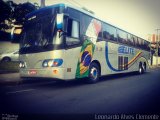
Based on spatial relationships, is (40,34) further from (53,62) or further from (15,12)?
(15,12)

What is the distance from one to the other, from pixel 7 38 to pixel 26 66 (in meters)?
18.5

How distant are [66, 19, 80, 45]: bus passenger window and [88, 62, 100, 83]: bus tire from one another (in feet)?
5.75

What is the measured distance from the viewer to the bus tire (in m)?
10.2

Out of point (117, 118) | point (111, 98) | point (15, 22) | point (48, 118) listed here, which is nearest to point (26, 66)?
point (111, 98)

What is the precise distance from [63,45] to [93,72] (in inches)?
111

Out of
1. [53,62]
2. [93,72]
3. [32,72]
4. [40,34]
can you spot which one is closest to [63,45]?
[53,62]

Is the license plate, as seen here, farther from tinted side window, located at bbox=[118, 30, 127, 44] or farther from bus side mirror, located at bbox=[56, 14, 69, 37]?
tinted side window, located at bbox=[118, 30, 127, 44]

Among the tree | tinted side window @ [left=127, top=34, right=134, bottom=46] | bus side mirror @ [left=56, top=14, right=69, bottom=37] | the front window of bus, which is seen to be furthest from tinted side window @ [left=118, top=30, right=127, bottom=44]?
the tree

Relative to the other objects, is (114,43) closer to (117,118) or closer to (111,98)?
(111,98)

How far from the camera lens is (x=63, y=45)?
8141mm

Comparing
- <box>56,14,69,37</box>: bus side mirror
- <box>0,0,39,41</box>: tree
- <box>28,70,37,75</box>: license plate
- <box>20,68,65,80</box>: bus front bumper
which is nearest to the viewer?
<box>56,14,69,37</box>: bus side mirror

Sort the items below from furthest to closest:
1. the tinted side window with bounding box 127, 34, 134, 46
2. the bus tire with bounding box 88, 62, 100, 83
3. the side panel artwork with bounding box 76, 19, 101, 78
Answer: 1. the tinted side window with bounding box 127, 34, 134, 46
2. the bus tire with bounding box 88, 62, 100, 83
3. the side panel artwork with bounding box 76, 19, 101, 78

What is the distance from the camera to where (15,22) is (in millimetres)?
23422

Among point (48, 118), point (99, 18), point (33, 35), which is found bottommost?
point (48, 118)
